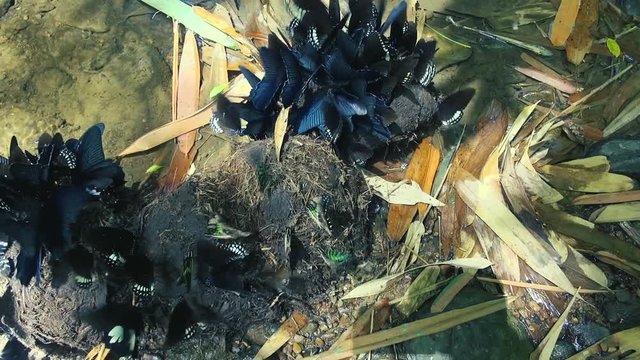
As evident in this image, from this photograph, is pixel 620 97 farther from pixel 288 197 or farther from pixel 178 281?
pixel 178 281

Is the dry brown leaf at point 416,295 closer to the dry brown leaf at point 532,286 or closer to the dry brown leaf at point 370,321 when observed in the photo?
the dry brown leaf at point 370,321

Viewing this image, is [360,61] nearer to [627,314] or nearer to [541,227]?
[541,227]

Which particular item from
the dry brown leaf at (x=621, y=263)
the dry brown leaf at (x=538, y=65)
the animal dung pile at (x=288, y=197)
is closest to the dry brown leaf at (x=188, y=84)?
the animal dung pile at (x=288, y=197)

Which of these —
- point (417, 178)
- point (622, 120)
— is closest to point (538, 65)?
point (622, 120)

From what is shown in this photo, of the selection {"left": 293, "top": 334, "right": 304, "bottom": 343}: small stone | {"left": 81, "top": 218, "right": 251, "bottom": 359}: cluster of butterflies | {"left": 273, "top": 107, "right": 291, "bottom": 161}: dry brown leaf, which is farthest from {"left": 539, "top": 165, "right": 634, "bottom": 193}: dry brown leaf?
{"left": 81, "top": 218, "right": 251, "bottom": 359}: cluster of butterflies

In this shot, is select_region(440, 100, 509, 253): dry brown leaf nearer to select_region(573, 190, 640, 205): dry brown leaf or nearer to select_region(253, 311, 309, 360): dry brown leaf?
select_region(573, 190, 640, 205): dry brown leaf
